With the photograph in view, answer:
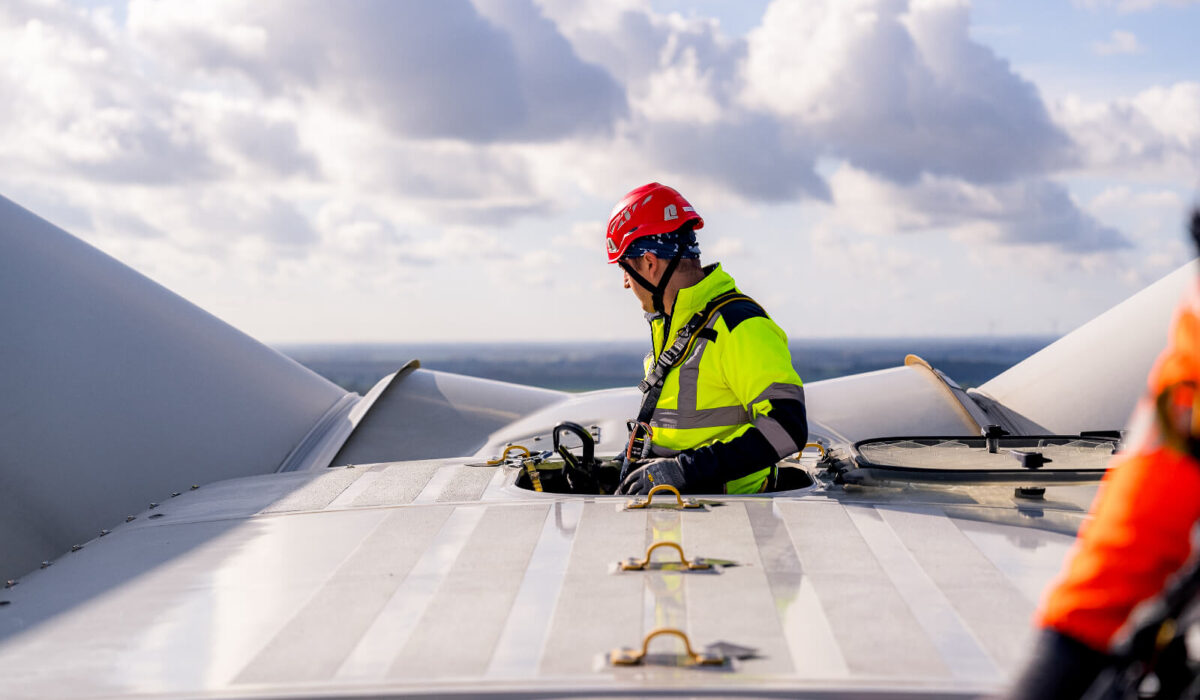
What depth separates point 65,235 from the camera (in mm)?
7605

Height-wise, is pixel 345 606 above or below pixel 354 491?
below

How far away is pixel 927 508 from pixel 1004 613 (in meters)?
1.09

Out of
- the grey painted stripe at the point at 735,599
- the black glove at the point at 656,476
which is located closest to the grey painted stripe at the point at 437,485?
the black glove at the point at 656,476

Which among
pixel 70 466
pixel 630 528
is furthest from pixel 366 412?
pixel 630 528

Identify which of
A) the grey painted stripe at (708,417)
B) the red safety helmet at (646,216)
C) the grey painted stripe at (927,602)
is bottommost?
the grey painted stripe at (927,602)

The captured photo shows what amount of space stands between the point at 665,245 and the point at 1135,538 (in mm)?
3037

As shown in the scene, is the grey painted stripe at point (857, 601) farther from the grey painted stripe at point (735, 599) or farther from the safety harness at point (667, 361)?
the safety harness at point (667, 361)

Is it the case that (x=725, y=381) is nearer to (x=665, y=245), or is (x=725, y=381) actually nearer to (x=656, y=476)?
(x=656, y=476)

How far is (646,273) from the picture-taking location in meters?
4.32

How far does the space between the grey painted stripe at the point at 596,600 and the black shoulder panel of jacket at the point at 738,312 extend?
3.02 feet

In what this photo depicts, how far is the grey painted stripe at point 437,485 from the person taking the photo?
397 centimetres

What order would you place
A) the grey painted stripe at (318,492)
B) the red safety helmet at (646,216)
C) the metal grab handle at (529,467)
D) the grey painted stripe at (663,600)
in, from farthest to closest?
1. the metal grab handle at (529,467)
2. the red safety helmet at (646,216)
3. the grey painted stripe at (318,492)
4. the grey painted stripe at (663,600)

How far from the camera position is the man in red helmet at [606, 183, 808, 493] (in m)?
3.91

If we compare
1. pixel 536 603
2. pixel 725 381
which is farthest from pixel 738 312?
pixel 536 603
